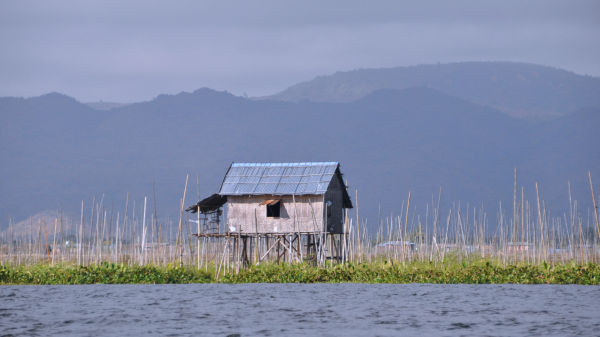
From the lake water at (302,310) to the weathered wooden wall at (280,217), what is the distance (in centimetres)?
453

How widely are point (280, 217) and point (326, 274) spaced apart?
558 centimetres

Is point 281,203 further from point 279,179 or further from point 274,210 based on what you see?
point 279,179

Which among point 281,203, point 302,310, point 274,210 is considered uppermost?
point 281,203

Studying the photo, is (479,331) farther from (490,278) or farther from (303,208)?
(303,208)

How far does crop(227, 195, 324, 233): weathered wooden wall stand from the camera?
50.5 metres

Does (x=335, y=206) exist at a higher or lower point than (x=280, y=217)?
higher

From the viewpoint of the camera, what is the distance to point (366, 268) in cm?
4734

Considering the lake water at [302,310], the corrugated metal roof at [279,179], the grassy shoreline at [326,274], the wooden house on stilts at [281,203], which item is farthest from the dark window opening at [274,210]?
the lake water at [302,310]

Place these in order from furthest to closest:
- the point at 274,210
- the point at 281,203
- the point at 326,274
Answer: the point at 274,210 < the point at 281,203 < the point at 326,274

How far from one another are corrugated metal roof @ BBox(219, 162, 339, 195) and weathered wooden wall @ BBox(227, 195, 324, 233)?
488mm

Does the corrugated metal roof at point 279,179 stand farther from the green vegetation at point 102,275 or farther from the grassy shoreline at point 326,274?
the green vegetation at point 102,275

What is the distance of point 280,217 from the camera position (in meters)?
51.2

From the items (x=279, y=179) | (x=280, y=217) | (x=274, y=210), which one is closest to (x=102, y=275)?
(x=274, y=210)

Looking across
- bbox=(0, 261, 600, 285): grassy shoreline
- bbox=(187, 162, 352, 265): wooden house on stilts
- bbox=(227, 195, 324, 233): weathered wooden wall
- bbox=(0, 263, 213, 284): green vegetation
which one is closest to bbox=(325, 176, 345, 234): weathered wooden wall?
bbox=(187, 162, 352, 265): wooden house on stilts
